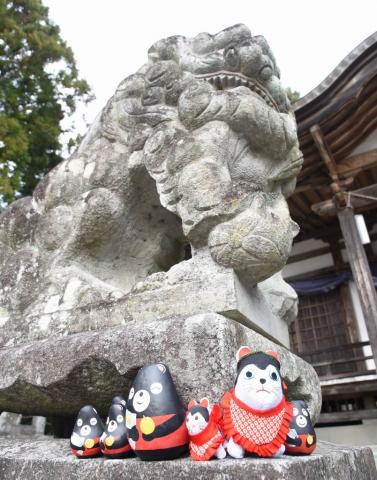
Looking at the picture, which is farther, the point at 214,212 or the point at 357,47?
the point at 357,47

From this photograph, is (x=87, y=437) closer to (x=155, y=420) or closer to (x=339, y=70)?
(x=155, y=420)

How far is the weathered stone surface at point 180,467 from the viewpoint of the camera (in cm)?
73

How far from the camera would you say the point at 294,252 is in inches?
303

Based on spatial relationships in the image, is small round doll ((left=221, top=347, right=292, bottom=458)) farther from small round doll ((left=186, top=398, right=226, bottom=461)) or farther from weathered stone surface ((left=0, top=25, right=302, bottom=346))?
weathered stone surface ((left=0, top=25, right=302, bottom=346))

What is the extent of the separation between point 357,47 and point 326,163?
1532 millimetres

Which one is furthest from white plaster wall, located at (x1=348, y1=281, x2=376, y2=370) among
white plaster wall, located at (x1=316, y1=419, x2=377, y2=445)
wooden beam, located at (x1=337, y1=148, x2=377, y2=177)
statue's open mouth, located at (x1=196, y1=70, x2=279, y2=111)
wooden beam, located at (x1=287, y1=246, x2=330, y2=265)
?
statue's open mouth, located at (x1=196, y1=70, x2=279, y2=111)

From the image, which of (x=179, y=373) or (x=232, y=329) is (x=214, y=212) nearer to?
(x=232, y=329)

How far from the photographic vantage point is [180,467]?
2.60 feet

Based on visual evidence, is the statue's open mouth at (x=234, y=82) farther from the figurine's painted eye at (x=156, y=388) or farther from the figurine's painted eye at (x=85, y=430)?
the figurine's painted eye at (x=85, y=430)

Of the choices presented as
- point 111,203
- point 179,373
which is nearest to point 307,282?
point 111,203

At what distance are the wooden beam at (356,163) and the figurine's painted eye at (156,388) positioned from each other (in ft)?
17.4

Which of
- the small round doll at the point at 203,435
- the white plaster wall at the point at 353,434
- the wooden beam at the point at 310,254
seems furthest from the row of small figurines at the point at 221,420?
the wooden beam at the point at 310,254

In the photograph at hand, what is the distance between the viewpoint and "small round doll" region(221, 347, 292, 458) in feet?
2.65

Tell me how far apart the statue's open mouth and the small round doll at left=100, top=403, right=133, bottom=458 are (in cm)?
146
